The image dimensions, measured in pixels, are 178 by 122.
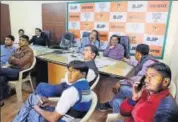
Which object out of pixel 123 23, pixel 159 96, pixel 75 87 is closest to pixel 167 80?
pixel 159 96

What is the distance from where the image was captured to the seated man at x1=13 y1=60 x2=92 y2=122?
3.92 ft

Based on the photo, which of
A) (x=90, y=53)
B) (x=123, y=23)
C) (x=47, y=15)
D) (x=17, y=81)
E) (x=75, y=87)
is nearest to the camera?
(x=75, y=87)

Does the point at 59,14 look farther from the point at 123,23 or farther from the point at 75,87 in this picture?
the point at 75,87

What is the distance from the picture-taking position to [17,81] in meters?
2.60

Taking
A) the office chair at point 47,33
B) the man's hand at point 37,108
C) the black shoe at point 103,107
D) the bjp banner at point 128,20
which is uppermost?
the bjp banner at point 128,20

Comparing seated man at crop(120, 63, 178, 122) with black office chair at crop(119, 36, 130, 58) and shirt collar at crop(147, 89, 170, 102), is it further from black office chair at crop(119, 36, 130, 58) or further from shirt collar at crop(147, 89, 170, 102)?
black office chair at crop(119, 36, 130, 58)

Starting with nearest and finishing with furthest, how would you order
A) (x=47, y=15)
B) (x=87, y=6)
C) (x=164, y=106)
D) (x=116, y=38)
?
(x=164, y=106), (x=116, y=38), (x=87, y=6), (x=47, y=15)

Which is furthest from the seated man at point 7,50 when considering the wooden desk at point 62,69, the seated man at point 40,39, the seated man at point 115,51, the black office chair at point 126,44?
the black office chair at point 126,44

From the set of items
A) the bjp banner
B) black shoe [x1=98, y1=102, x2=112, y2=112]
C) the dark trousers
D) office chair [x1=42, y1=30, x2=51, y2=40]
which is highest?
the bjp banner

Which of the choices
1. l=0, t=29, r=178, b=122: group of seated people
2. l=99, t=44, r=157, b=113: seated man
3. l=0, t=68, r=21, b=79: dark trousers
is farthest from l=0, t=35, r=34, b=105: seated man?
l=99, t=44, r=157, b=113: seated man

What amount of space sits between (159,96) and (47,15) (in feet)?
15.6

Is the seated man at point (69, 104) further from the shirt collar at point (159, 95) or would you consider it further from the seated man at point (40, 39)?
the seated man at point (40, 39)

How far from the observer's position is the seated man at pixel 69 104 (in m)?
1.19

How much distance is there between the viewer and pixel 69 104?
119cm
